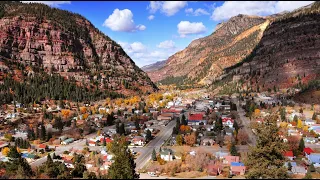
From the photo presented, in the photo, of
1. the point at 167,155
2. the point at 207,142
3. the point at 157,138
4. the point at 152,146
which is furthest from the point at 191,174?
the point at 157,138

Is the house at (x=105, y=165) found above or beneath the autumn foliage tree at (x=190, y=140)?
beneath

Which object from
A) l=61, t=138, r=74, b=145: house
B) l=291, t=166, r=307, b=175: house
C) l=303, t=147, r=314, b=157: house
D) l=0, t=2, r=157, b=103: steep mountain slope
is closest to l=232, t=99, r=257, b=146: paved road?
l=303, t=147, r=314, b=157: house

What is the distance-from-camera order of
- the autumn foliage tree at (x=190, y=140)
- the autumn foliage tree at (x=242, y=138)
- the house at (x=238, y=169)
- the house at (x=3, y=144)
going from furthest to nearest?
the house at (x=3, y=144) < the autumn foliage tree at (x=190, y=140) < the autumn foliage tree at (x=242, y=138) < the house at (x=238, y=169)

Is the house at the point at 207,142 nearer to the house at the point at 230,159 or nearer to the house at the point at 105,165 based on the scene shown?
the house at the point at 230,159

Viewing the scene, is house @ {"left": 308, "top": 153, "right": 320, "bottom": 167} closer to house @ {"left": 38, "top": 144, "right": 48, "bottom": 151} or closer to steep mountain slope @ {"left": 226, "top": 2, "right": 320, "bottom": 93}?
house @ {"left": 38, "top": 144, "right": 48, "bottom": 151}

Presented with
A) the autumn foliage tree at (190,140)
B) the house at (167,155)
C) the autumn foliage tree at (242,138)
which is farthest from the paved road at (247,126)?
the house at (167,155)

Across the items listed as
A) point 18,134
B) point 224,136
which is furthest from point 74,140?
point 224,136
